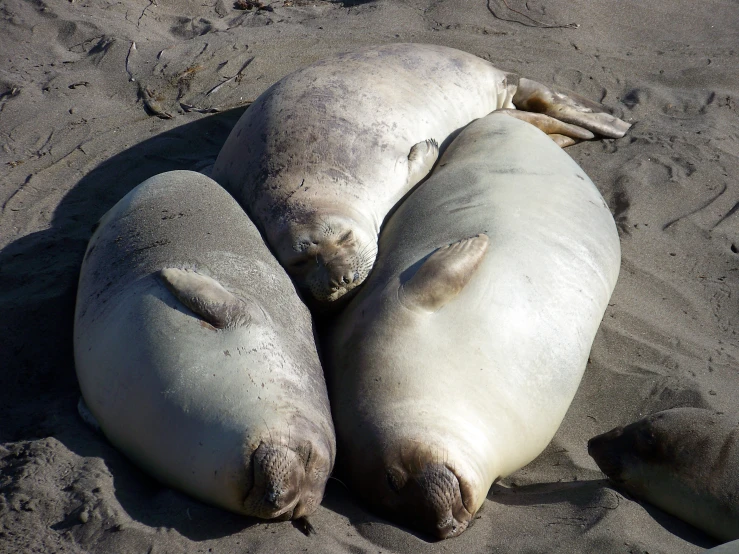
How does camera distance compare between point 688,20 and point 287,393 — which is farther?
point 688,20

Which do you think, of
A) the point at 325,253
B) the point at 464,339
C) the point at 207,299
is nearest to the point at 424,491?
the point at 464,339

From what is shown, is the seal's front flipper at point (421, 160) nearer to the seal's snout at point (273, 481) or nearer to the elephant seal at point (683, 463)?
the elephant seal at point (683, 463)

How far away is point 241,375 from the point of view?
3135 mm

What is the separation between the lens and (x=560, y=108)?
239 inches

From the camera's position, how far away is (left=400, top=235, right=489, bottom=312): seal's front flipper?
11.9 ft

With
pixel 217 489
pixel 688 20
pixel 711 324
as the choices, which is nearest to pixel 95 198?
pixel 217 489

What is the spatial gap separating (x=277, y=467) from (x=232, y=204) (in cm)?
178

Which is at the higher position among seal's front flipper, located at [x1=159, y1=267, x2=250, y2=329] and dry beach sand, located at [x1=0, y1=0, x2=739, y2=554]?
seal's front flipper, located at [x1=159, y1=267, x2=250, y2=329]

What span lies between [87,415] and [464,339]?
164 cm

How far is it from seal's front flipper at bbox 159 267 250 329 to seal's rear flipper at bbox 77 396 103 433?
66cm

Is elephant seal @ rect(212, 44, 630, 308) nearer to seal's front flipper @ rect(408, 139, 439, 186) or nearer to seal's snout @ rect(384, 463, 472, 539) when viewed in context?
seal's front flipper @ rect(408, 139, 439, 186)

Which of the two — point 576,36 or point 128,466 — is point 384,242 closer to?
point 128,466

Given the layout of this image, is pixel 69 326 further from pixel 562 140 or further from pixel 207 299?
pixel 562 140

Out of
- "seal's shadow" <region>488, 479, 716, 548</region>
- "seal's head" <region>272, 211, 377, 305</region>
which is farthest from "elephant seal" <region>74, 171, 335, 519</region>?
"seal's shadow" <region>488, 479, 716, 548</region>
